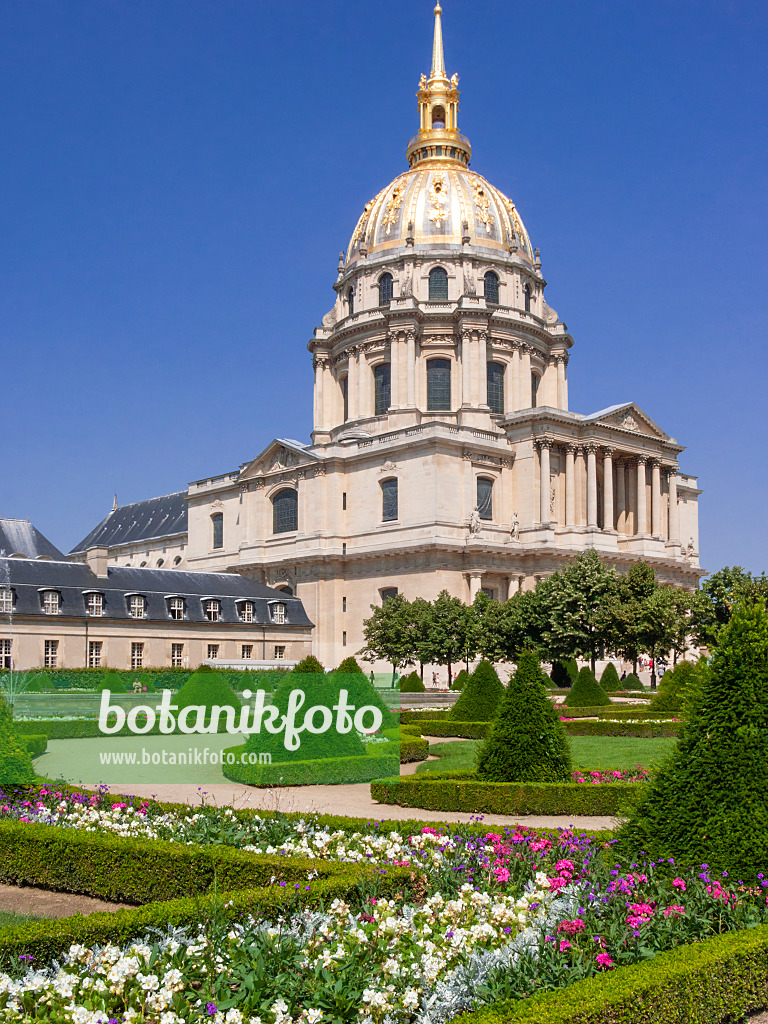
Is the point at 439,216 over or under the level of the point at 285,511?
over

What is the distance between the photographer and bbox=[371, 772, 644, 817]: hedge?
1430cm

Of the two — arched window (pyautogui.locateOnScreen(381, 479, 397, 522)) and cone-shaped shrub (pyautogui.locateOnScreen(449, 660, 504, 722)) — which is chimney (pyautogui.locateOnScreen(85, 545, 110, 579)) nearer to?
arched window (pyautogui.locateOnScreen(381, 479, 397, 522))

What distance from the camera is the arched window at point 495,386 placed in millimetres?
68256

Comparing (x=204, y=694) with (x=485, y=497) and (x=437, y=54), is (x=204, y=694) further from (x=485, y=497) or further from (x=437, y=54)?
(x=437, y=54)

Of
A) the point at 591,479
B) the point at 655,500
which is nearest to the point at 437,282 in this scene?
the point at 591,479

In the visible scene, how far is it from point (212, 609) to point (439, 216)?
112 feet

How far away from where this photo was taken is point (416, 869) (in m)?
8.70

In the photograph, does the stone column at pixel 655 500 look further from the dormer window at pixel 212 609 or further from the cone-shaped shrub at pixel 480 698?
the cone-shaped shrub at pixel 480 698

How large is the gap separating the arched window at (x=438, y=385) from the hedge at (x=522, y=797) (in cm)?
5378

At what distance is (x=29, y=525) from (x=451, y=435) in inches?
1053

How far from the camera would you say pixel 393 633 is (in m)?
50.1

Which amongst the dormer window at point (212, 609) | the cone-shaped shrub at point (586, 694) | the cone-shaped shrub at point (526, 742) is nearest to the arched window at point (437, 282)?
the dormer window at point (212, 609)

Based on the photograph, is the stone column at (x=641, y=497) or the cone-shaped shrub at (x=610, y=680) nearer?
Result: the cone-shaped shrub at (x=610, y=680)

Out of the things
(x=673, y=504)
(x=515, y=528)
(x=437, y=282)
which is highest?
(x=437, y=282)
